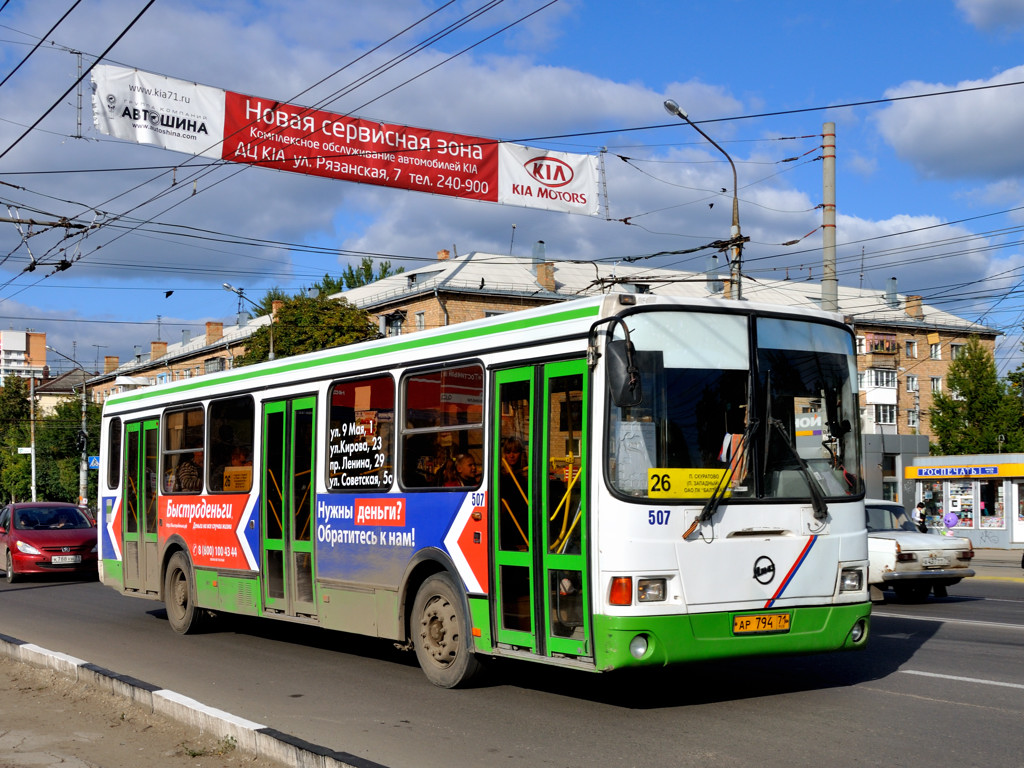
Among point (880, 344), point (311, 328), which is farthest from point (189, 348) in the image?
point (880, 344)

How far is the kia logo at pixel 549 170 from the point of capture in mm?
23281

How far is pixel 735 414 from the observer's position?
8.34 meters

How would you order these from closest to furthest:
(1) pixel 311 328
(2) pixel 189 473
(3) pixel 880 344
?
(2) pixel 189 473, (1) pixel 311 328, (3) pixel 880 344

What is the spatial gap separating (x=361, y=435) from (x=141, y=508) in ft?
20.0

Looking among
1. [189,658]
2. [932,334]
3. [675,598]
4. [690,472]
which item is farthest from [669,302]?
[932,334]

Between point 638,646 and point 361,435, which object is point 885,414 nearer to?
point 361,435

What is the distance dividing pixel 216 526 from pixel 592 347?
7.04 meters

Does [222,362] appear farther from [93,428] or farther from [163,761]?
[163,761]

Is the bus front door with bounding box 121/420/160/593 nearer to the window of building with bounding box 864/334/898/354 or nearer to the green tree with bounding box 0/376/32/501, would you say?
the green tree with bounding box 0/376/32/501

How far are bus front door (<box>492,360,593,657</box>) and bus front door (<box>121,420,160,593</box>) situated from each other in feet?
25.6

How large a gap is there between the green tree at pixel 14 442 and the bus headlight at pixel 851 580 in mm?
67928

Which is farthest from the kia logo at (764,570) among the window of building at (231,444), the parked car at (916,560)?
the parked car at (916,560)

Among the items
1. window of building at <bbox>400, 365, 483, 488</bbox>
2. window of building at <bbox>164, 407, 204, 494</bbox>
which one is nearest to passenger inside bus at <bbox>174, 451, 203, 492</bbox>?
window of building at <bbox>164, 407, 204, 494</bbox>

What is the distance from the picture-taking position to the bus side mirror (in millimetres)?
7645
